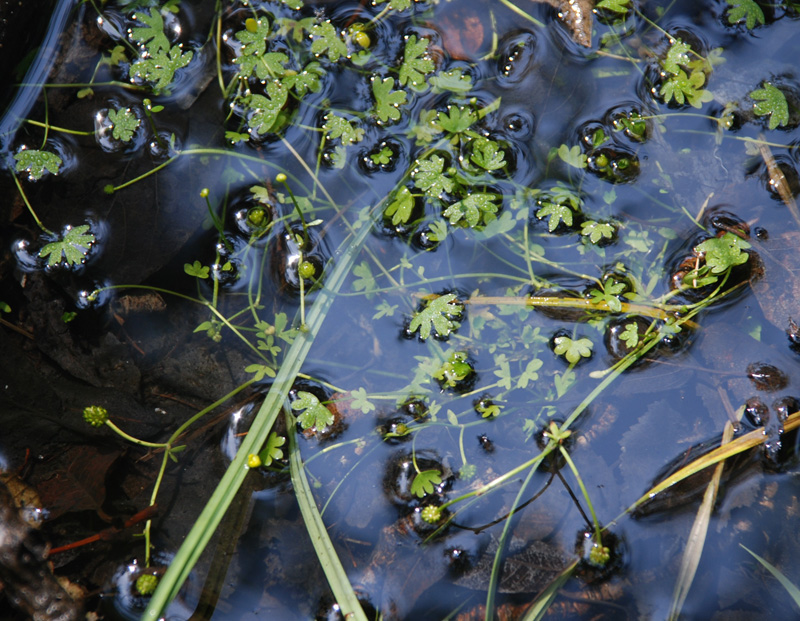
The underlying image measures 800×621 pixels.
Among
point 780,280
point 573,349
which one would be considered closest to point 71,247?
point 573,349

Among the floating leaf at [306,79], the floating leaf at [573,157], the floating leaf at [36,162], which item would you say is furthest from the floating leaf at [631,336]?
the floating leaf at [36,162]

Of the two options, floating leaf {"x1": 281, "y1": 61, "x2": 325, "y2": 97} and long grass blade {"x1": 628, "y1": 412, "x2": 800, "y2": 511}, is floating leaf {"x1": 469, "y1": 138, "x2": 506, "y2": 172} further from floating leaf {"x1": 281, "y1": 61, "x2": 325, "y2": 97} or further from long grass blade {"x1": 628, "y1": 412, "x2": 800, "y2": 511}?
long grass blade {"x1": 628, "y1": 412, "x2": 800, "y2": 511}

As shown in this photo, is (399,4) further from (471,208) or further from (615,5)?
(471,208)

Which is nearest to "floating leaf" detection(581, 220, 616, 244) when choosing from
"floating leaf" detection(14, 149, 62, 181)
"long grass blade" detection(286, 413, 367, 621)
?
"long grass blade" detection(286, 413, 367, 621)

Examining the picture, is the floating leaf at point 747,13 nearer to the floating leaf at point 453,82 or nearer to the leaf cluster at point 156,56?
the floating leaf at point 453,82

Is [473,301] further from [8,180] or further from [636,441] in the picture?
[8,180]
